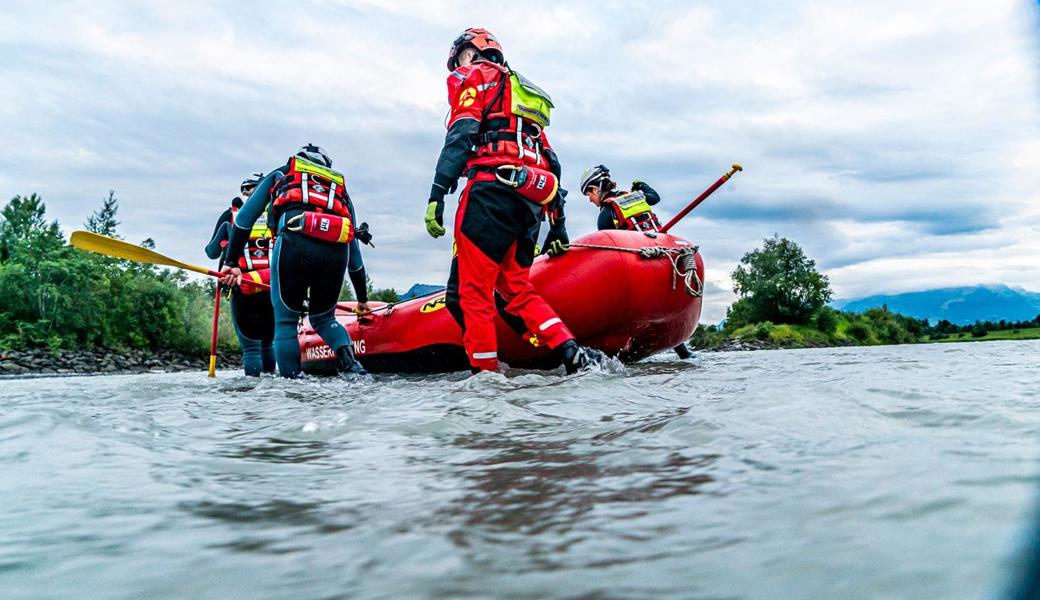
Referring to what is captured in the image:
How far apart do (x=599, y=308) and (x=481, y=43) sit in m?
2.00

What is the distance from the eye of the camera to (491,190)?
3939mm

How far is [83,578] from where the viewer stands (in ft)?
2.35

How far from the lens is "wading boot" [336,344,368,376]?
4738mm

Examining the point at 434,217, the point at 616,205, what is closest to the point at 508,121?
the point at 434,217

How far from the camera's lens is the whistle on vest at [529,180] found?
3.89 metres

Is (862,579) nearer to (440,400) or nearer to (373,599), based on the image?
(373,599)

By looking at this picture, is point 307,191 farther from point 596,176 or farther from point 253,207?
point 596,176

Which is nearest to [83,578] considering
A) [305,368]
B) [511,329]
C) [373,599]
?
[373,599]

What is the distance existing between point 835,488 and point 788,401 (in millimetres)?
890

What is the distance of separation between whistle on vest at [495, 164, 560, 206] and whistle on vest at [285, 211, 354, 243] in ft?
4.74

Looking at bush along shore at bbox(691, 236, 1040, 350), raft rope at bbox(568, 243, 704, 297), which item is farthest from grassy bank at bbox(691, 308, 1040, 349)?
raft rope at bbox(568, 243, 704, 297)

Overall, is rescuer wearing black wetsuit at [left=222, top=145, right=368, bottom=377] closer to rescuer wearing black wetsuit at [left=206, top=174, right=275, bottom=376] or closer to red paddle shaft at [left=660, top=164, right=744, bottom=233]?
rescuer wearing black wetsuit at [left=206, top=174, right=275, bottom=376]

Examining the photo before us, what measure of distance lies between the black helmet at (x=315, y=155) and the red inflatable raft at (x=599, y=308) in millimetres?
1380

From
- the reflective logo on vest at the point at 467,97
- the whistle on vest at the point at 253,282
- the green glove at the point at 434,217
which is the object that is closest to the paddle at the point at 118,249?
the whistle on vest at the point at 253,282
